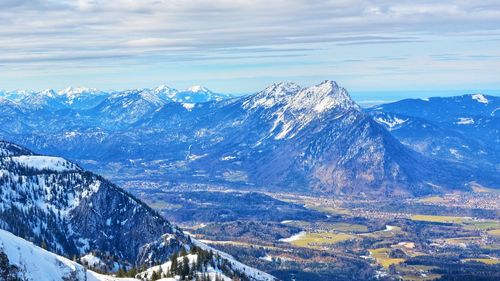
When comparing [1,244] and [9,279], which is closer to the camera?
[9,279]

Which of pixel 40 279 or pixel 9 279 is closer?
pixel 9 279

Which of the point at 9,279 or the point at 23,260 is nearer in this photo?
Answer: the point at 9,279
